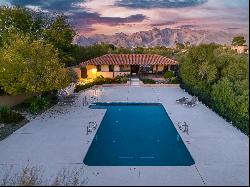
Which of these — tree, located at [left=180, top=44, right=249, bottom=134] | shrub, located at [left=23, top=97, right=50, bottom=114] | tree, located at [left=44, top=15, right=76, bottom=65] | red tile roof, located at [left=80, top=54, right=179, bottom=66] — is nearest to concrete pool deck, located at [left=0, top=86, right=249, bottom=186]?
shrub, located at [left=23, top=97, right=50, bottom=114]

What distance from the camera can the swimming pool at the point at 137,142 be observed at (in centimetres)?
1636

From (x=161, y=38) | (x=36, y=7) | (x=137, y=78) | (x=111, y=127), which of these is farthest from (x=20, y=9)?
(x=161, y=38)

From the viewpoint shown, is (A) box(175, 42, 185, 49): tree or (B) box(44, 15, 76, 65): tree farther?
(A) box(175, 42, 185, 49): tree

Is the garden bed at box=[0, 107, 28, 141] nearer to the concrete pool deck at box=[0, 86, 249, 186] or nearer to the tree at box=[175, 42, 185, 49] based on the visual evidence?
the concrete pool deck at box=[0, 86, 249, 186]

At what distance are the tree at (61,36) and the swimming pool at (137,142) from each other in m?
20.2

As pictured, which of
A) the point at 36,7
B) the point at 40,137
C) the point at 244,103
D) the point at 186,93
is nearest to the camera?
the point at 40,137

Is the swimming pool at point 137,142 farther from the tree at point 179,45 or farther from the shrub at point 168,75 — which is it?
the tree at point 179,45

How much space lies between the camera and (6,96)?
2848cm

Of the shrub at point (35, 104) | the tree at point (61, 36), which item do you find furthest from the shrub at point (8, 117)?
the tree at point (61, 36)

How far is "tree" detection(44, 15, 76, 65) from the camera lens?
156 ft

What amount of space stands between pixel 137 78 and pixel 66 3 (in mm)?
13745

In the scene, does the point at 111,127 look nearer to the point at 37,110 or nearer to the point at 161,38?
the point at 37,110

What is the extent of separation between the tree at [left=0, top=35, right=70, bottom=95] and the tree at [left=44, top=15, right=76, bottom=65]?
1877cm

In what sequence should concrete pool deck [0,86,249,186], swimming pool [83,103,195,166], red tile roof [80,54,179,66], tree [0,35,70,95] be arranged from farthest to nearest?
1. red tile roof [80,54,179,66]
2. tree [0,35,70,95]
3. swimming pool [83,103,195,166]
4. concrete pool deck [0,86,249,186]
